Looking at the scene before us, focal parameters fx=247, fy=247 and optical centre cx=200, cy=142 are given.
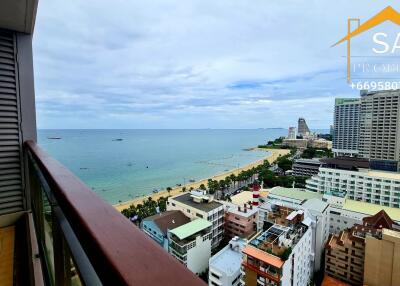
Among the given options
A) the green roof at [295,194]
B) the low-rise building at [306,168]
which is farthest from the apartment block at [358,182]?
the low-rise building at [306,168]

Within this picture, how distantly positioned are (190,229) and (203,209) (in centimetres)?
168

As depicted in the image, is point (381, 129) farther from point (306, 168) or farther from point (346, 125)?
point (306, 168)

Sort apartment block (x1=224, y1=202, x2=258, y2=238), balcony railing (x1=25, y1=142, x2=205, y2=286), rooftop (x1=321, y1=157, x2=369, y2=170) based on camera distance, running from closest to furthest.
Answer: balcony railing (x1=25, y1=142, x2=205, y2=286), apartment block (x1=224, y1=202, x2=258, y2=238), rooftop (x1=321, y1=157, x2=369, y2=170)

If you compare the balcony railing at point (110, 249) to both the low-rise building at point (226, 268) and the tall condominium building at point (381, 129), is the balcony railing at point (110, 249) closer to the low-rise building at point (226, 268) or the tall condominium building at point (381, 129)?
the low-rise building at point (226, 268)

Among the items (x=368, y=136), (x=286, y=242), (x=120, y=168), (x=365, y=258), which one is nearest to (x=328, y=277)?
(x=365, y=258)

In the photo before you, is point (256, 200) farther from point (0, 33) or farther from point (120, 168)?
point (120, 168)

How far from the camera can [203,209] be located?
390 inches

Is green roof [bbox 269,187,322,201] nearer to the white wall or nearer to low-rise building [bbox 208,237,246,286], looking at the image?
the white wall

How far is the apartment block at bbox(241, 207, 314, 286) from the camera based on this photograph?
5.54 meters

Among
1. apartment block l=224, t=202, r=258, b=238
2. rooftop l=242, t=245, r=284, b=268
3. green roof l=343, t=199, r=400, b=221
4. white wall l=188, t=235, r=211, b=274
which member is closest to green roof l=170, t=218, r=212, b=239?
white wall l=188, t=235, r=211, b=274

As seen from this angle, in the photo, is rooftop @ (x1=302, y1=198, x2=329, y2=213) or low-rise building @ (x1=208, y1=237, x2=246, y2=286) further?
rooftop @ (x1=302, y1=198, x2=329, y2=213)

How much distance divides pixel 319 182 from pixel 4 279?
16.7 meters

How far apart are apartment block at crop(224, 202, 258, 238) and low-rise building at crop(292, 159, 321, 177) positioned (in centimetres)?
1289

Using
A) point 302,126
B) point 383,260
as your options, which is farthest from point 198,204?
point 302,126
